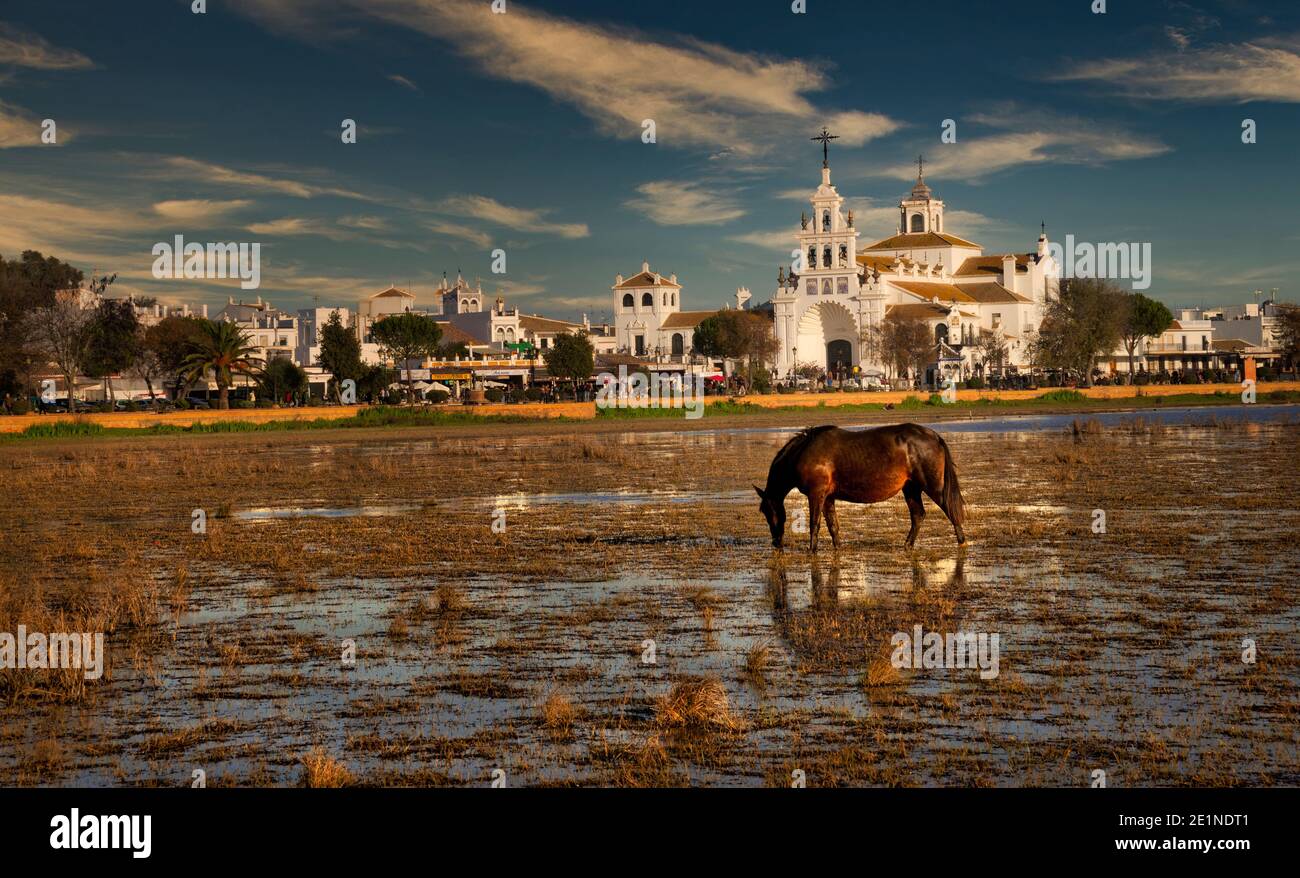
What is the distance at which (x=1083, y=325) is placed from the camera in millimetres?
122562

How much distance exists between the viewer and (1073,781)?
7594mm

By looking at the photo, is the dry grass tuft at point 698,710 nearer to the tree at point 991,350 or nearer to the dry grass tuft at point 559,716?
the dry grass tuft at point 559,716

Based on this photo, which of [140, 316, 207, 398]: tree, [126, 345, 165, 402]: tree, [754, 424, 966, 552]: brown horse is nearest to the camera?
[754, 424, 966, 552]: brown horse

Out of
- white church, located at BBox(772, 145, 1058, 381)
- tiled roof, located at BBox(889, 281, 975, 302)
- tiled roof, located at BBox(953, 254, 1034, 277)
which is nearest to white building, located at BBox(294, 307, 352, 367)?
white church, located at BBox(772, 145, 1058, 381)

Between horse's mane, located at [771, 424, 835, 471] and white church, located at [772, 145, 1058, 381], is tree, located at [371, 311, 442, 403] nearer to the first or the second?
white church, located at [772, 145, 1058, 381]

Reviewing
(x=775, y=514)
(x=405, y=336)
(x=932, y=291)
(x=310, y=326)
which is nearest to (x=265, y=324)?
(x=310, y=326)

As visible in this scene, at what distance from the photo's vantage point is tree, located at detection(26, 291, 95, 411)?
97375 mm

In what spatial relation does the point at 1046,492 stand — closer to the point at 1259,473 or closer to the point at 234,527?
the point at 1259,473

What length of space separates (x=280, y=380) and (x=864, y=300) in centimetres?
7389

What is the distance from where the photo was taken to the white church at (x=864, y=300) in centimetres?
15512

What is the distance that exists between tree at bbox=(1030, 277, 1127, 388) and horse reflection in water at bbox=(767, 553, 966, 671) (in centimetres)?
10921

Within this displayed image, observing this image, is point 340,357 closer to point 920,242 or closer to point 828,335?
point 828,335

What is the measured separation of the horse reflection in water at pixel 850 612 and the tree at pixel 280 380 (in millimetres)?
93000
